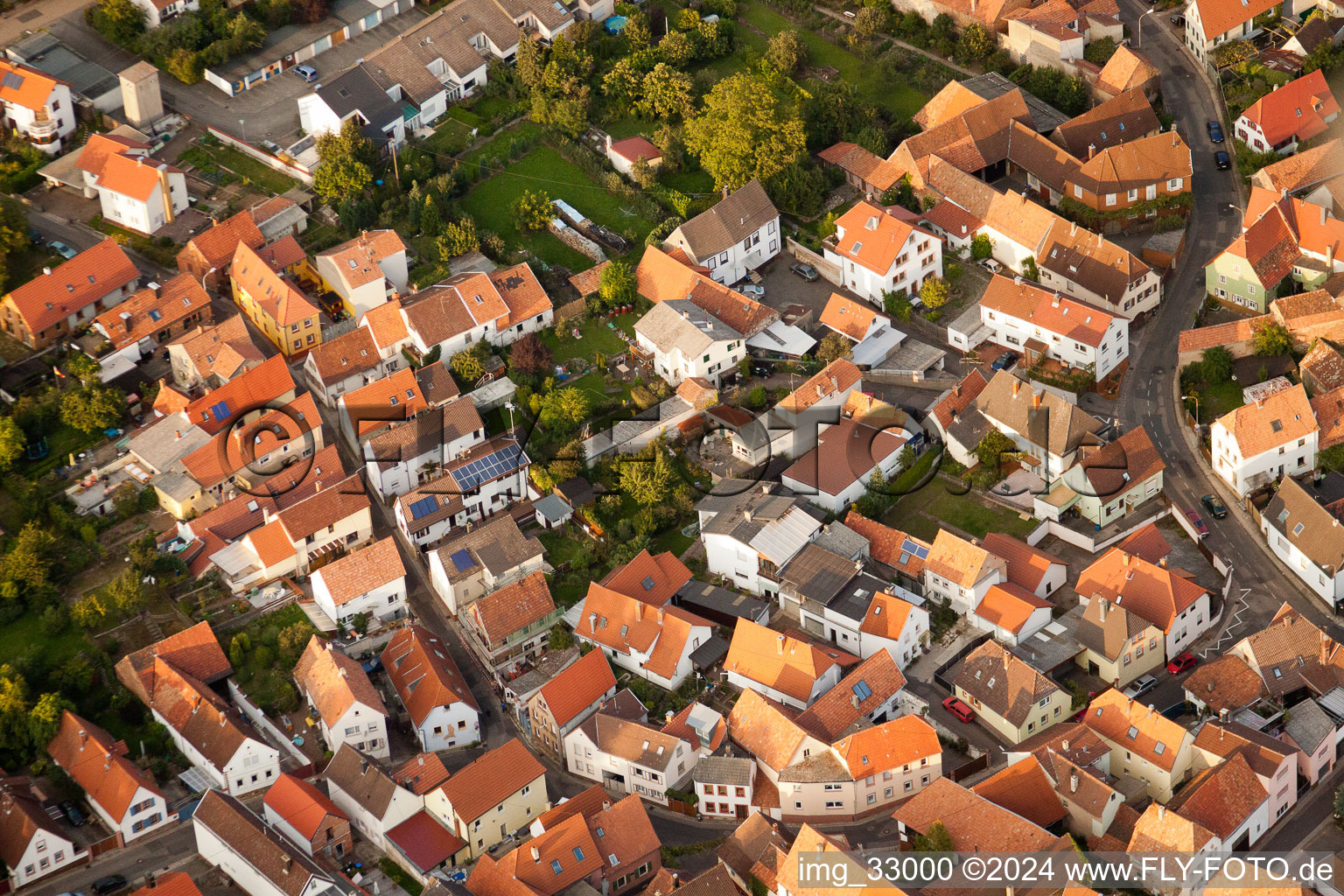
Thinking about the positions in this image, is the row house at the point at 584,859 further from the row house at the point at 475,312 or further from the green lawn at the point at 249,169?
the green lawn at the point at 249,169

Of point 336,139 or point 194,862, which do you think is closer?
point 194,862

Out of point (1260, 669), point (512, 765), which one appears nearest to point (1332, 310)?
point (1260, 669)

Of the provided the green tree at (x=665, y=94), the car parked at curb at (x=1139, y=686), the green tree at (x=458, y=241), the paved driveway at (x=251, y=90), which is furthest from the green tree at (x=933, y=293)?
the paved driveway at (x=251, y=90)

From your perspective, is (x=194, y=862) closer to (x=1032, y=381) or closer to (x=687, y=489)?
(x=687, y=489)

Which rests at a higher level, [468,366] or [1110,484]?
[1110,484]

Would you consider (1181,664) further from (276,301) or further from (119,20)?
(119,20)

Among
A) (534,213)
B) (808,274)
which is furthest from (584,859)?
(534,213)

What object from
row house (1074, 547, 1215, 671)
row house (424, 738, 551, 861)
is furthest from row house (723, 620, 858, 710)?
row house (1074, 547, 1215, 671)
